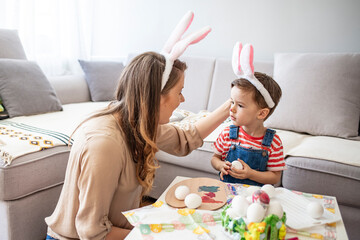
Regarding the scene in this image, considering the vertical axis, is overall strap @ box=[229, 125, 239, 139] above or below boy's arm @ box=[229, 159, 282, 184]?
above

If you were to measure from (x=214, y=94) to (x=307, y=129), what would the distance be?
812 mm

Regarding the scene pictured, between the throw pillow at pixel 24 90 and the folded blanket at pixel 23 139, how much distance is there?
193 mm

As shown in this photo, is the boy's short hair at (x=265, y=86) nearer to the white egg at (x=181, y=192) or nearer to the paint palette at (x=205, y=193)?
the paint palette at (x=205, y=193)

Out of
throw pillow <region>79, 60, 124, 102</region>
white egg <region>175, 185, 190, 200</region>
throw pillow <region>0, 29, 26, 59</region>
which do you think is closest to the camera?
white egg <region>175, 185, 190, 200</region>

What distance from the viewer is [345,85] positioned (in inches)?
83.0

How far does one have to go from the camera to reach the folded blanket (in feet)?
4.85

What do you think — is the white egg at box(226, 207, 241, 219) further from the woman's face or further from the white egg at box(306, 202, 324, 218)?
the woman's face

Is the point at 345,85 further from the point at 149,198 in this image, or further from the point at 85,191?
the point at 85,191

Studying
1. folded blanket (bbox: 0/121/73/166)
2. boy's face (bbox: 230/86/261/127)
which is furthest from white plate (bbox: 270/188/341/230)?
folded blanket (bbox: 0/121/73/166)

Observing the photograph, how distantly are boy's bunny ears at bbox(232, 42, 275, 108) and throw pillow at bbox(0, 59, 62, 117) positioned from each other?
1502mm

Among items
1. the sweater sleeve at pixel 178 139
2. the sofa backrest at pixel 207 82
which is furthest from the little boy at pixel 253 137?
the sofa backrest at pixel 207 82

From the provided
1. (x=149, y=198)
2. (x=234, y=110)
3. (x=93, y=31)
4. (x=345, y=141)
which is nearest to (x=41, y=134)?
(x=149, y=198)

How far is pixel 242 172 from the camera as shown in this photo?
128cm

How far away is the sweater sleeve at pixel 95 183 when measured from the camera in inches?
34.9
